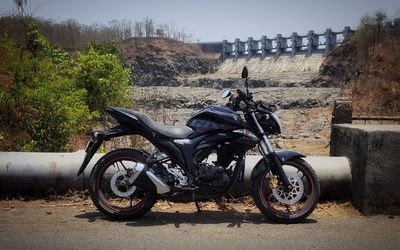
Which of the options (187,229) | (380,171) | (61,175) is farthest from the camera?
(61,175)

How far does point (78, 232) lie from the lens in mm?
4387

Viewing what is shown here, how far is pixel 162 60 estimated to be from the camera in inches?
3686

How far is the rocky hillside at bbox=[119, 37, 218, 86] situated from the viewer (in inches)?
3546

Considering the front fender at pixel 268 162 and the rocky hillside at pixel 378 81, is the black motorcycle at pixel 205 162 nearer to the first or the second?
the front fender at pixel 268 162

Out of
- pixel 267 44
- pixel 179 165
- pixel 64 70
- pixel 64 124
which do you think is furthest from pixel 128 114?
pixel 267 44

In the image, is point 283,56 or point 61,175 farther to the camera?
point 283,56

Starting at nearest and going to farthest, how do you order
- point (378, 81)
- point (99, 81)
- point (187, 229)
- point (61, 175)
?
1. point (187, 229)
2. point (61, 175)
3. point (99, 81)
4. point (378, 81)

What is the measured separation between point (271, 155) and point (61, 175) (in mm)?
2735

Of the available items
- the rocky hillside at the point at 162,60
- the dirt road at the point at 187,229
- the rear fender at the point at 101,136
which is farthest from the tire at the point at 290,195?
the rocky hillside at the point at 162,60

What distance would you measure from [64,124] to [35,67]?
20.2 feet

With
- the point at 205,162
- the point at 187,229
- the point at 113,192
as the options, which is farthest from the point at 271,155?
the point at 113,192

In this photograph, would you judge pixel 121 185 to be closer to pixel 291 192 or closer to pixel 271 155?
pixel 271 155

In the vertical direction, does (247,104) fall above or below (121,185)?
above

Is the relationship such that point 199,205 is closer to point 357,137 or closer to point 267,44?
point 357,137
